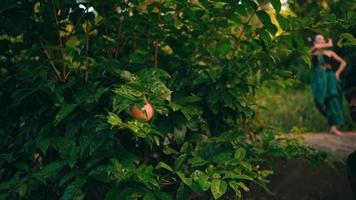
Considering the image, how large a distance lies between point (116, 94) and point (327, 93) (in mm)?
6334

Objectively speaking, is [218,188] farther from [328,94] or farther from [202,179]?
[328,94]

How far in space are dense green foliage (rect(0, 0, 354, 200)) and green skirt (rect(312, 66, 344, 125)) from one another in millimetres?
5082

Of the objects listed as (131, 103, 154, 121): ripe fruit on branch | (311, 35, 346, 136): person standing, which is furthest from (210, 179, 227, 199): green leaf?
(311, 35, 346, 136): person standing

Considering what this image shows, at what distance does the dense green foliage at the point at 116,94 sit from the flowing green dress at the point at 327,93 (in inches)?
200

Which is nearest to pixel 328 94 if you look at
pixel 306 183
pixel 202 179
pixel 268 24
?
pixel 306 183

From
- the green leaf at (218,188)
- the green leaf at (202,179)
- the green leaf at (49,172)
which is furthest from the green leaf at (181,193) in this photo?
the green leaf at (49,172)

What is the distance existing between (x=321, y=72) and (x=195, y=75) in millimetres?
5689

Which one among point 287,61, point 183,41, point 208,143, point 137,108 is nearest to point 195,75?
point 183,41

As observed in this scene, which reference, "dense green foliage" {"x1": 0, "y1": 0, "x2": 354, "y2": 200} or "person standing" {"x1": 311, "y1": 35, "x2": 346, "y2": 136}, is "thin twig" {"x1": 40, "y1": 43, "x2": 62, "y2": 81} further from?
"person standing" {"x1": 311, "y1": 35, "x2": 346, "y2": 136}

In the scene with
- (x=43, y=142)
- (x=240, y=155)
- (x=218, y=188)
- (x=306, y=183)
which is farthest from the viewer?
(x=306, y=183)

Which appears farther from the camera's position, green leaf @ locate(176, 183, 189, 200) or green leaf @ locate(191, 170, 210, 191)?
green leaf @ locate(176, 183, 189, 200)

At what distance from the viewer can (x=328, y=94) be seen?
848cm

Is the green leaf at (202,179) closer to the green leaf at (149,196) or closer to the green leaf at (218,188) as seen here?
the green leaf at (218,188)

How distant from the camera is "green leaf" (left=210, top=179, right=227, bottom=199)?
2494mm
